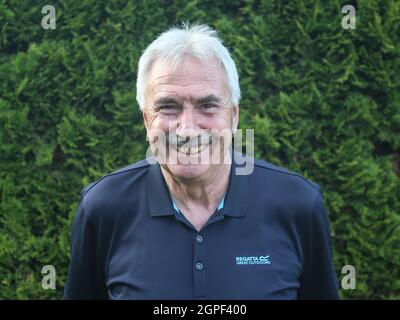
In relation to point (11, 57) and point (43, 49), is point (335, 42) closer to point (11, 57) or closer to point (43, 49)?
point (43, 49)

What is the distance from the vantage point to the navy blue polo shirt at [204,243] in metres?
2.13

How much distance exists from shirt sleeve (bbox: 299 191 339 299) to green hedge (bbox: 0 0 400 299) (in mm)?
1352

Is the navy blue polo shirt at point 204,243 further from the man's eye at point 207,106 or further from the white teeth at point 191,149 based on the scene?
the man's eye at point 207,106

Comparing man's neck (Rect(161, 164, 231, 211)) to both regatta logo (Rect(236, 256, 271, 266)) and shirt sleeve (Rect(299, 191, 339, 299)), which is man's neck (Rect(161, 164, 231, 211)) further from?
shirt sleeve (Rect(299, 191, 339, 299))

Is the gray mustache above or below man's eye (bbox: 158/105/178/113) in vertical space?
below

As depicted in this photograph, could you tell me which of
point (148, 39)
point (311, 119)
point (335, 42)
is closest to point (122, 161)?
point (148, 39)

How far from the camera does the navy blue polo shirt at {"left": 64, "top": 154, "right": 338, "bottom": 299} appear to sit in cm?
213

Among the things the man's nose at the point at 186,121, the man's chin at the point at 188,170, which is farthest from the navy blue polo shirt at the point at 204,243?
the man's nose at the point at 186,121

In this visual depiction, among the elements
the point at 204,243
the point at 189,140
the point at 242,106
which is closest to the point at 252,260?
the point at 204,243

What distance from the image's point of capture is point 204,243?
213 centimetres

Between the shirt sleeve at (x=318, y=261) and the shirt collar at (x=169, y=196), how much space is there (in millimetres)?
333

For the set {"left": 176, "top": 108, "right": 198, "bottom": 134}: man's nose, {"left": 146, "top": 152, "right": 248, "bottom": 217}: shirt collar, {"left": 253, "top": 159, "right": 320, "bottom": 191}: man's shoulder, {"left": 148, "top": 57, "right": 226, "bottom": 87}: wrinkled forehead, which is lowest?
{"left": 146, "top": 152, "right": 248, "bottom": 217}: shirt collar

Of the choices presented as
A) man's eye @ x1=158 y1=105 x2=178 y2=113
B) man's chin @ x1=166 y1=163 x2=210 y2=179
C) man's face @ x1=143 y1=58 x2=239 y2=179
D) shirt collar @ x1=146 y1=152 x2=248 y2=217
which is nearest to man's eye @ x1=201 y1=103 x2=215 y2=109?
man's face @ x1=143 y1=58 x2=239 y2=179

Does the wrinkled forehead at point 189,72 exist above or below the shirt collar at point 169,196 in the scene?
above
